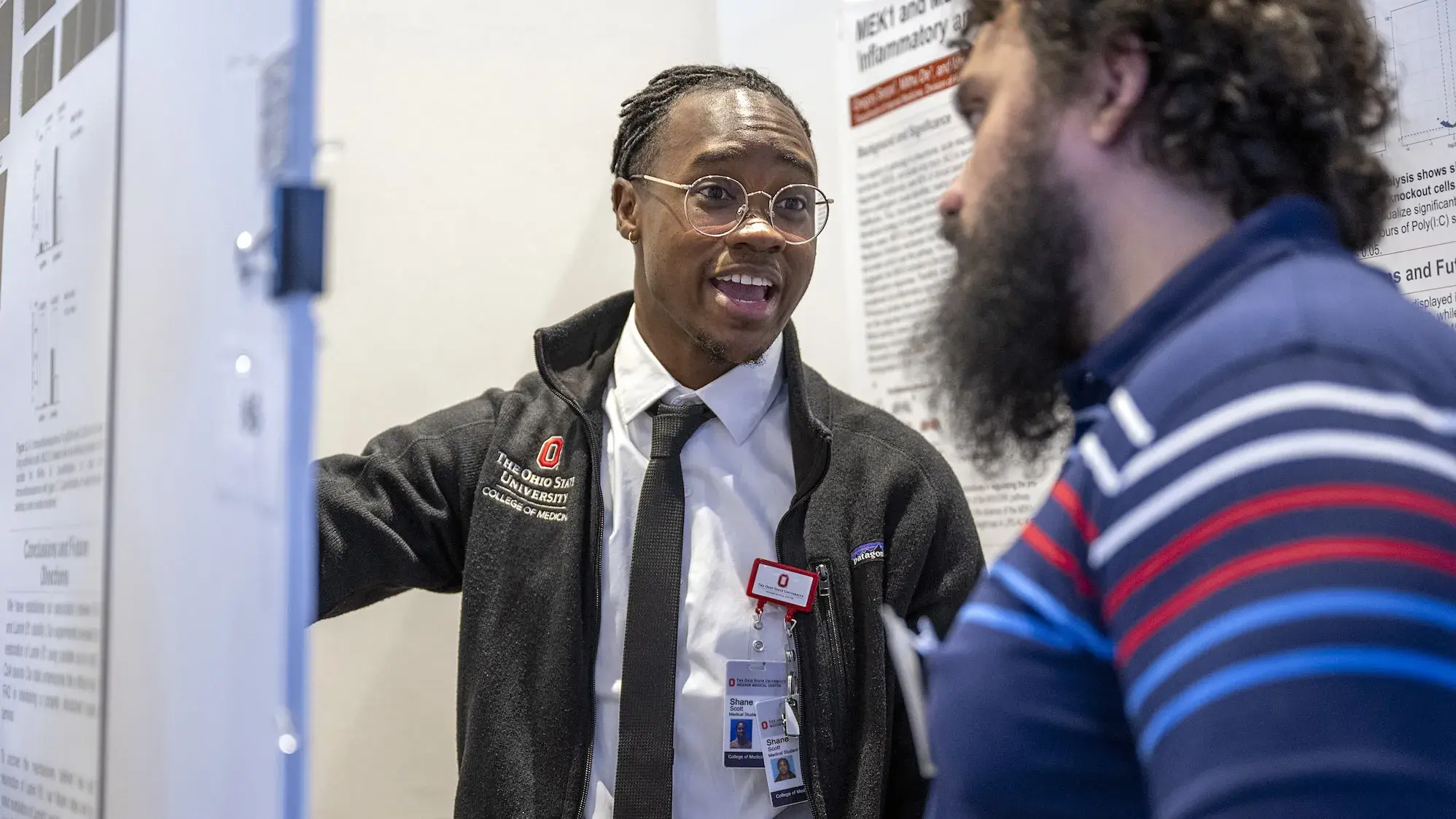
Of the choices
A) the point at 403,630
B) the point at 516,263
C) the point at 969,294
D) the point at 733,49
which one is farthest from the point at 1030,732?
the point at 733,49

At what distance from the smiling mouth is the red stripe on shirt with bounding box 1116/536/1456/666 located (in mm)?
1310

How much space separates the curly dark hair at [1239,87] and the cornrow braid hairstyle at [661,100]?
118 centimetres

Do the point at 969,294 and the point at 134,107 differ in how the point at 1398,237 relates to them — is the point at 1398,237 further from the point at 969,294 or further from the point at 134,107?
the point at 134,107

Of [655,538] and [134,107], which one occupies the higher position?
[134,107]

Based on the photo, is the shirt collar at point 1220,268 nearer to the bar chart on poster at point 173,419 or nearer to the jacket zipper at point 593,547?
the bar chart on poster at point 173,419

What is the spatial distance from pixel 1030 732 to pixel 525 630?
112 centimetres

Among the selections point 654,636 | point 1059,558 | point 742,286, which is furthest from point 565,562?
point 1059,558

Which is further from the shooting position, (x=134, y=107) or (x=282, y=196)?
(x=134, y=107)

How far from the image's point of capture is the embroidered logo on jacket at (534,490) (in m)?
1.81

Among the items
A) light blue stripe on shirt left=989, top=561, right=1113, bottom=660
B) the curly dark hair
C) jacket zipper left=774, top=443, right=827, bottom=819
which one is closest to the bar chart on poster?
light blue stripe on shirt left=989, top=561, right=1113, bottom=660

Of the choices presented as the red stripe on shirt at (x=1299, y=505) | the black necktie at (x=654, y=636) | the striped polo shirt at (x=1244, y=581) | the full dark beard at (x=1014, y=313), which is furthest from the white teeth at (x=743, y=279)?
the red stripe on shirt at (x=1299, y=505)

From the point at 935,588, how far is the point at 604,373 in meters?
0.61

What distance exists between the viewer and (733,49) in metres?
3.04

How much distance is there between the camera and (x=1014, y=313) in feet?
3.13
